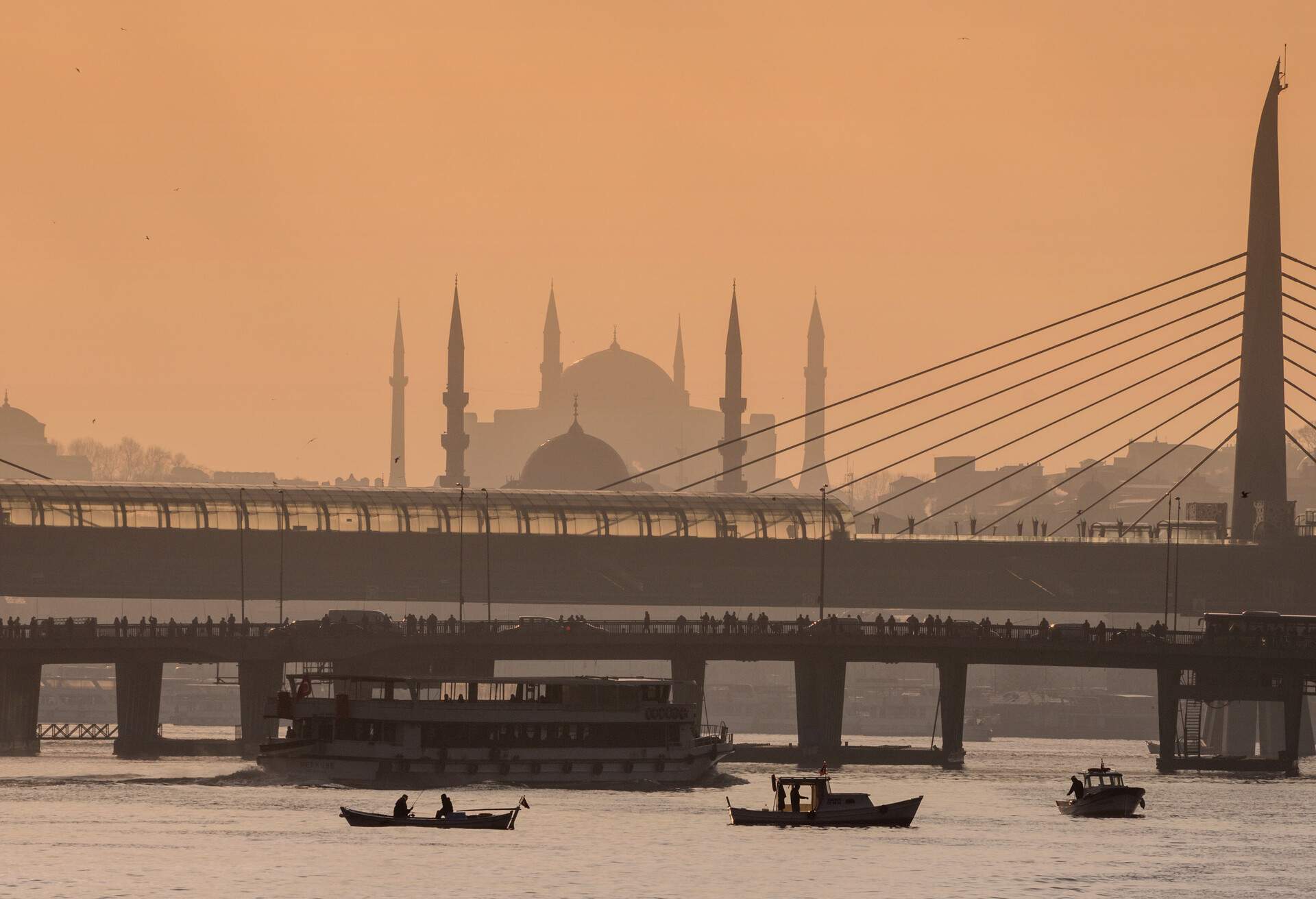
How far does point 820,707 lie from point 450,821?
42906 mm

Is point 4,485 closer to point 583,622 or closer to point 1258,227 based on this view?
point 583,622

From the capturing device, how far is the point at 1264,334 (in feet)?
585

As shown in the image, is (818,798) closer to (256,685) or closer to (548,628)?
(548,628)

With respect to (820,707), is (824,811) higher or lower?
lower

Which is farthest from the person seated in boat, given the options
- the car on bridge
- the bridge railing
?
the car on bridge

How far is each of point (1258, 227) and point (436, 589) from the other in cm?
5563

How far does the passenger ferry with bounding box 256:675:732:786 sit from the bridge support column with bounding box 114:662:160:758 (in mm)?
20059

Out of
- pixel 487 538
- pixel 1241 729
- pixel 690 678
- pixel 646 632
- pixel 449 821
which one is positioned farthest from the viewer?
pixel 487 538

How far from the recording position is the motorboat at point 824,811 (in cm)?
11856

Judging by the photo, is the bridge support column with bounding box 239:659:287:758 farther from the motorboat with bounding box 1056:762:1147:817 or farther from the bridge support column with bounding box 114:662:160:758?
the motorboat with bounding box 1056:762:1147:817

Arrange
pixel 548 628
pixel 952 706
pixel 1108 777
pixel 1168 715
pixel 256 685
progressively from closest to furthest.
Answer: pixel 1108 777, pixel 256 685, pixel 548 628, pixel 1168 715, pixel 952 706

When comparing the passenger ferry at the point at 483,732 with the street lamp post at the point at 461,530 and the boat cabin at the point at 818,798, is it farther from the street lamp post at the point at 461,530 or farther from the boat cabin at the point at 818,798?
the street lamp post at the point at 461,530

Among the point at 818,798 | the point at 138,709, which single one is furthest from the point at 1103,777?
the point at 138,709

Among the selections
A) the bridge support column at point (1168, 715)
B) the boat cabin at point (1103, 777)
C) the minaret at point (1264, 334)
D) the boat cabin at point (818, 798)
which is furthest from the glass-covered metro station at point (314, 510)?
the boat cabin at point (818, 798)
